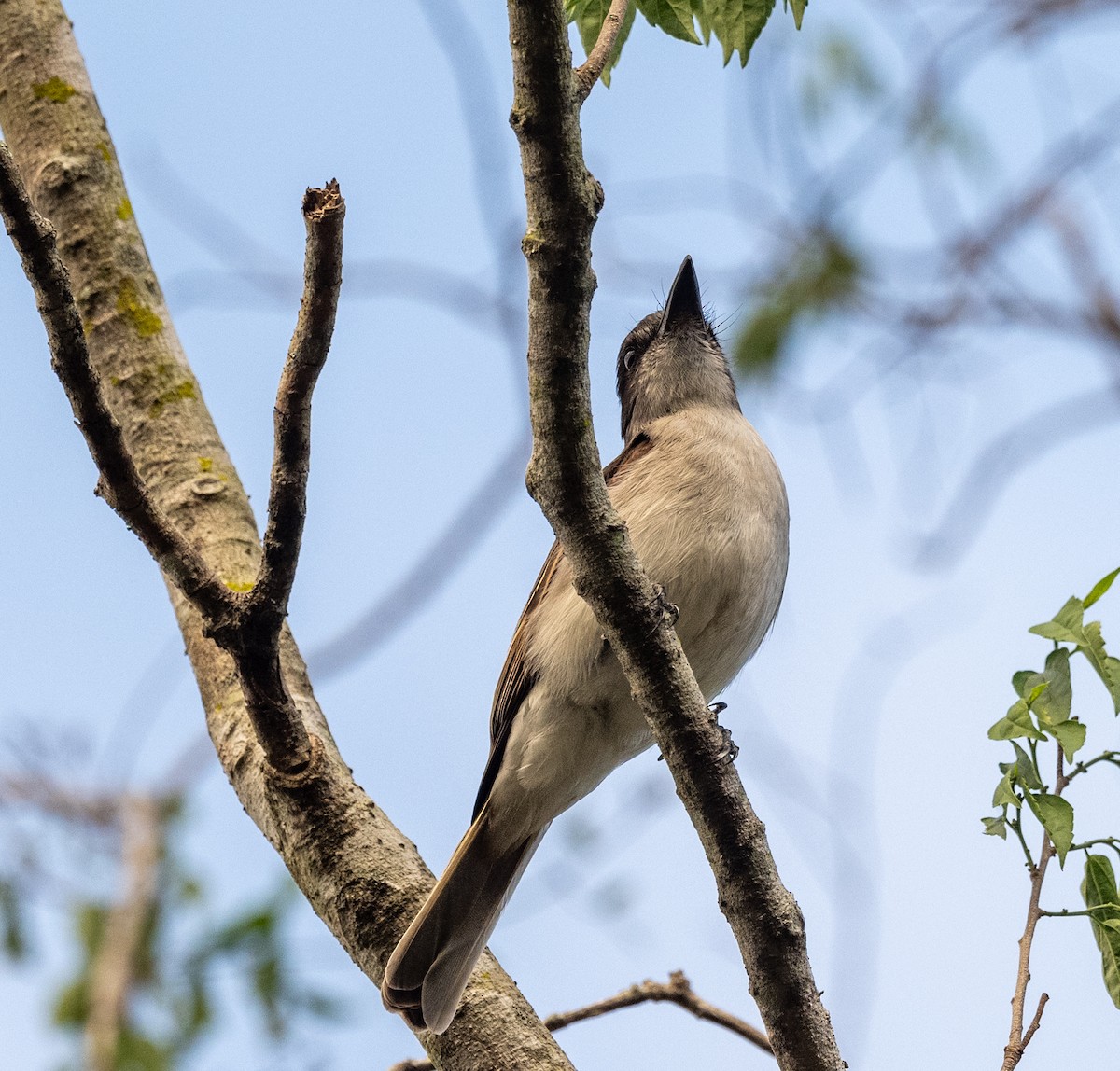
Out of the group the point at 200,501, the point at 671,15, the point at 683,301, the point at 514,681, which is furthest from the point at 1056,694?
the point at 683,301

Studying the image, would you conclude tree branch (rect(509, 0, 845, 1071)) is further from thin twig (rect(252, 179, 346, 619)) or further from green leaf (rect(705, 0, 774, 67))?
green leaf (rect(705, 0, 774, 67))

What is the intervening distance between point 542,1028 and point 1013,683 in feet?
4.55

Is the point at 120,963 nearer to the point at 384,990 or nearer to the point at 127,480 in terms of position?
the point at 384,990

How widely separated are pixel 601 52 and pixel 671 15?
1.04 ft

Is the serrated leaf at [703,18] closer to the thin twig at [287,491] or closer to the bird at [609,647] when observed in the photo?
the thin twig at [287,491]

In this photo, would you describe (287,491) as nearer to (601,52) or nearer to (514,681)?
(601,52)

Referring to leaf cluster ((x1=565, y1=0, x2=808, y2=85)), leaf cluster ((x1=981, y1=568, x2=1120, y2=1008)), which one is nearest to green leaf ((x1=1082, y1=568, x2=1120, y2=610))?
leaf cluster ((x1=981, y1=568, x2=1120, y2=1008))

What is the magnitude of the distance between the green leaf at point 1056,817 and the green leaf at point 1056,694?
139 mm

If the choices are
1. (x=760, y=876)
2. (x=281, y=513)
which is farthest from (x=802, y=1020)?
(x=281, y=513)

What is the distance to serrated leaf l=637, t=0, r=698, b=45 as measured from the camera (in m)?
2.99

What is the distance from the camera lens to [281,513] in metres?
2.93

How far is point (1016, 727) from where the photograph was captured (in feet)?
8.55

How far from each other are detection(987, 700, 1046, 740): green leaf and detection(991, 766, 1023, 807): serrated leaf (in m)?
0.08

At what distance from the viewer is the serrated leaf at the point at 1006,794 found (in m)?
2.62
